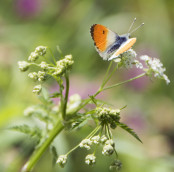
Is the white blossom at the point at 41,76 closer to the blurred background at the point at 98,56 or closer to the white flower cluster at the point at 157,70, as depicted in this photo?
the white flower cluster at the point at 157,70

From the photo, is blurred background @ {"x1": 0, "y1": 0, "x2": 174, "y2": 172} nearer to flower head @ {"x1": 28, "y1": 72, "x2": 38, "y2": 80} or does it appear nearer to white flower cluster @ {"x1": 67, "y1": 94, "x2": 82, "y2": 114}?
white flower cluster @ {"x1": 67, "y1": 94, "x2": 82, "y2": 114}

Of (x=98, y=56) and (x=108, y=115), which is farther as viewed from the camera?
(x=98, y=56)

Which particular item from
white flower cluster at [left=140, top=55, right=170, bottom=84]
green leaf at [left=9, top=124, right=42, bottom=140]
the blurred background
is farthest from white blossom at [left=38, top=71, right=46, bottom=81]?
the blurred background

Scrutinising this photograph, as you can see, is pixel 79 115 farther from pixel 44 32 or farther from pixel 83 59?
pixel 44 32

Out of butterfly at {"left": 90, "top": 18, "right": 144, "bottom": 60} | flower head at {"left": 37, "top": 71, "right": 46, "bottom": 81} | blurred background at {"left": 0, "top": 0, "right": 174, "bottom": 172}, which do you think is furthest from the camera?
blurred background at {"left": 0, "top": 0, "right": 174, "bottom": 172}

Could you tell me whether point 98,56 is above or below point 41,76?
above

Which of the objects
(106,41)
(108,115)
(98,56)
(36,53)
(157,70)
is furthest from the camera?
(98,56)

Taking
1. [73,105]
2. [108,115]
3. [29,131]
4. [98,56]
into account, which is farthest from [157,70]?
[98,56]

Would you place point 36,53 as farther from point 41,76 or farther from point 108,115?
point 108,115

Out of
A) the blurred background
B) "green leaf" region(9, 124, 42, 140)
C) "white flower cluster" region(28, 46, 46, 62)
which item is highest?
the blurred background

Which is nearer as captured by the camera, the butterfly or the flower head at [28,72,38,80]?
the flower head at [28,72,38,80]
